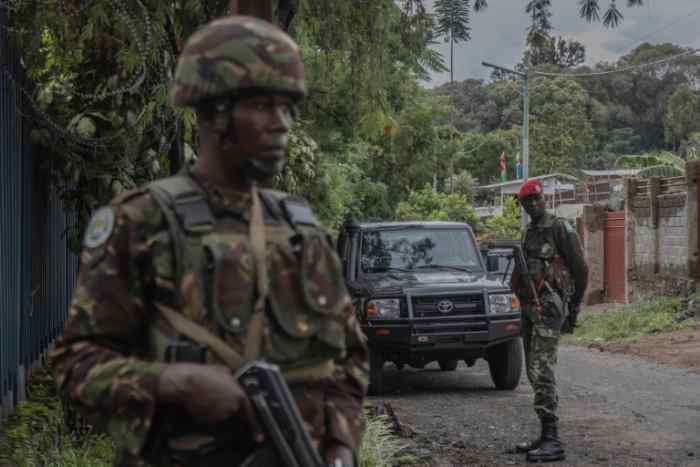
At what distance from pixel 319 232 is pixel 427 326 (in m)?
7.64

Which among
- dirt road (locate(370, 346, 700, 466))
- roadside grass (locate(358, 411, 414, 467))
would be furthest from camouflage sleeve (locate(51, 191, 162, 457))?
dirt road (locate(370, 346, 700, 466))

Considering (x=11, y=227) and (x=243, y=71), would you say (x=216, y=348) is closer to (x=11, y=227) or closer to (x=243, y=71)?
(x=243, y=71)

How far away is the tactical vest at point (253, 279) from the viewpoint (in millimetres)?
1981

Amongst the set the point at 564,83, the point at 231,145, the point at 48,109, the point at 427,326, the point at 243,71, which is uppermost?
the point at 564,83

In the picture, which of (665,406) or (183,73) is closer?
(183,73)

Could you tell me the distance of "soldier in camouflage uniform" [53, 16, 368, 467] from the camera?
76.9 inches


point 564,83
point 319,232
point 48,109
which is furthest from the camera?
point 564,83

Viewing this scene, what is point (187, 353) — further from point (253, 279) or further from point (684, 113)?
point (684, 113)

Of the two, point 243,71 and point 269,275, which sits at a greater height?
point 243,71

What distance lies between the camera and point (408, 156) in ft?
63.8

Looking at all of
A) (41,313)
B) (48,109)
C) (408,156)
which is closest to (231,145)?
(48,109)

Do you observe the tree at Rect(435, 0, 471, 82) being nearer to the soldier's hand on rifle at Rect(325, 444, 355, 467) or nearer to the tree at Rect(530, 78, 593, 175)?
the soldier's hand on rifle at Rect(325, 444, 355, 467)

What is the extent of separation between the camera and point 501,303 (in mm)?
9969

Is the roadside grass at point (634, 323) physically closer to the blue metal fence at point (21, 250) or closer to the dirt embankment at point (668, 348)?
the dirt embankment at point (668, 348)
